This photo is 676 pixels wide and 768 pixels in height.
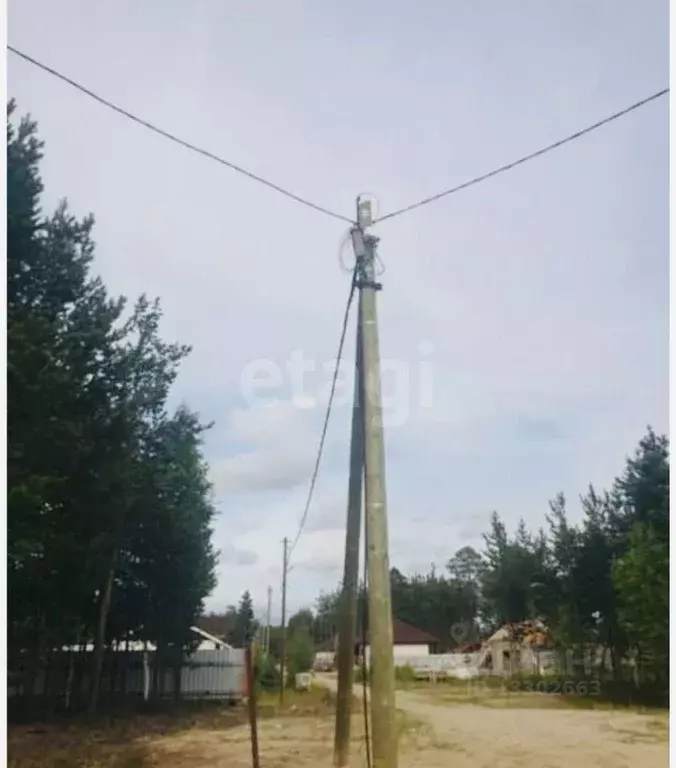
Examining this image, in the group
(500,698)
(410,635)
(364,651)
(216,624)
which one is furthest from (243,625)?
(500,698)

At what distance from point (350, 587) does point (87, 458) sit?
74 centimetres

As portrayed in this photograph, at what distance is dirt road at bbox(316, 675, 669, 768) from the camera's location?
2.18 m

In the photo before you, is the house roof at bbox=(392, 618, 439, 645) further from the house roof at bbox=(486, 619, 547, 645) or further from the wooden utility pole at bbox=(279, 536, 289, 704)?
the wooden utility pole at bbox=(279, 536, 289, 704)

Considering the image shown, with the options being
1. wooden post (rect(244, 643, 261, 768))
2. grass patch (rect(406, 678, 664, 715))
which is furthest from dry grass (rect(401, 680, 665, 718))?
wooden post (rect(244, 643, 261, 768))

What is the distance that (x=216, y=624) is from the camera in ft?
7.43

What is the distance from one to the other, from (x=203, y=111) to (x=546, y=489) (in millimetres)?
1369

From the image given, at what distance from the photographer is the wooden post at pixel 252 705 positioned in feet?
7.15

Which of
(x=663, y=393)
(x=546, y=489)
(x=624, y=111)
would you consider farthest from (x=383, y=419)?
(x=624, y=111)

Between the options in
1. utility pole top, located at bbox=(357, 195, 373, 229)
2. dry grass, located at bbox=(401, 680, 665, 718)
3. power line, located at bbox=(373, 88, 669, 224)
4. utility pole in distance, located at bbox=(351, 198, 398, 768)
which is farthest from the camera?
power line, located at bbox=(373, 88, 669, 224)

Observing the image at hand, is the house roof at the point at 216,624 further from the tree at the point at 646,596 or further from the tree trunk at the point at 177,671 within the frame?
the tree at the point at 646,596

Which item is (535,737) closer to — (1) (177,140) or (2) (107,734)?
(2) (107,734)

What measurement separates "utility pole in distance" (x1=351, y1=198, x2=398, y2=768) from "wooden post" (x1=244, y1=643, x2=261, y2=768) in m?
0.29

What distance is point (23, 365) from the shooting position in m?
2.25

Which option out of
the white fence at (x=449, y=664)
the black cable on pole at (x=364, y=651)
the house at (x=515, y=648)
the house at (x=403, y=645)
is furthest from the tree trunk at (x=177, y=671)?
the house at (x=515, y=648)
